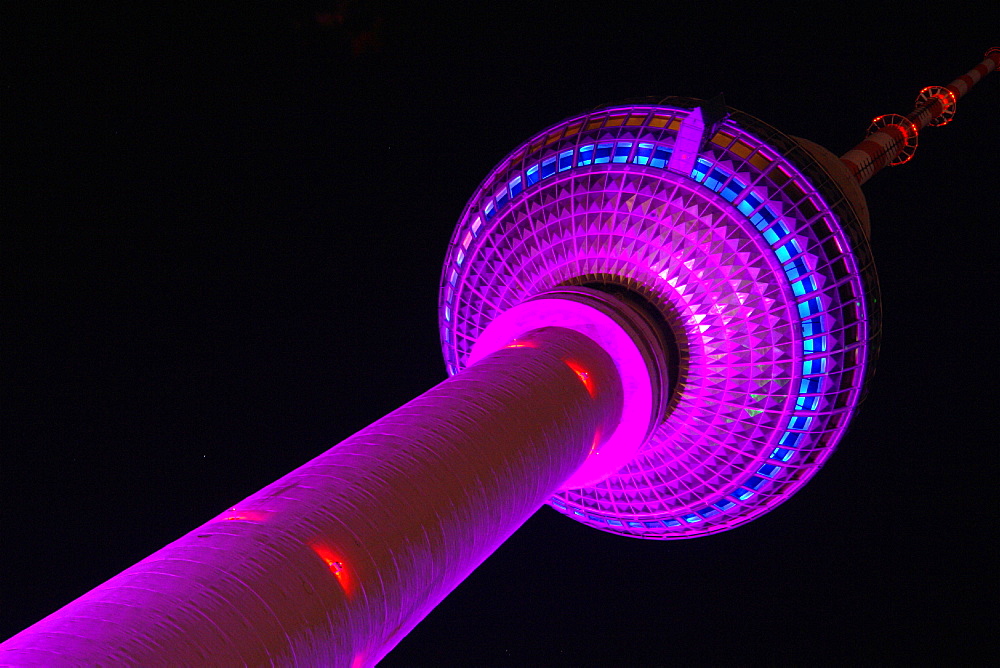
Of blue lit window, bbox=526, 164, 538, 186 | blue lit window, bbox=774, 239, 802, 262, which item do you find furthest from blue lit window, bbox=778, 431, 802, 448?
blue lit window, bbox=526, 164, 538, 186

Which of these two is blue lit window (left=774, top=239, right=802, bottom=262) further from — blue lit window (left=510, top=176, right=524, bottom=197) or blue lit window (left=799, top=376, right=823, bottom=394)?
blue lit window (left=510, top=176, right=524, bottom=197)

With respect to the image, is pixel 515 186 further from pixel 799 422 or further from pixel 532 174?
pixel 799 422

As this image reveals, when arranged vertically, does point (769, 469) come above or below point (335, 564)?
above

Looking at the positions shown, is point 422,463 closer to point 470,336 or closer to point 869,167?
point 470,336

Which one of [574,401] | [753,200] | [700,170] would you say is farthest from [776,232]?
[574,401]

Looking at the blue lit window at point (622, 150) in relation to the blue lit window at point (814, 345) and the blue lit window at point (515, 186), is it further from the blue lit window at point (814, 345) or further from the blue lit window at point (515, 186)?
the blue lit window at point (814, 345)

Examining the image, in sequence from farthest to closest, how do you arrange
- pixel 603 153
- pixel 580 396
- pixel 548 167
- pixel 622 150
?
1. pixel 548 167
2. pixel 603 153
3. pixel 622 150
4. pixel 580 396
